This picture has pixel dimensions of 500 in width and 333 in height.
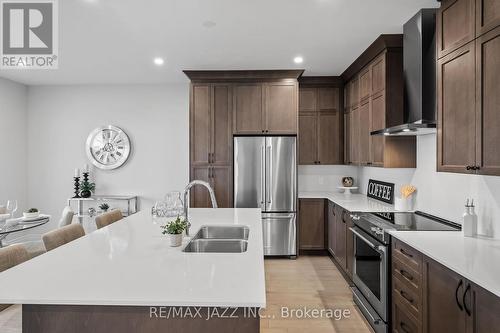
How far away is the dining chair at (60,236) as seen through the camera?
221 cm

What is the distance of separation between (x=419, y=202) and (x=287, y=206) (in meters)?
1.79

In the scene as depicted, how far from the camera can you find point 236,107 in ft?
15.2

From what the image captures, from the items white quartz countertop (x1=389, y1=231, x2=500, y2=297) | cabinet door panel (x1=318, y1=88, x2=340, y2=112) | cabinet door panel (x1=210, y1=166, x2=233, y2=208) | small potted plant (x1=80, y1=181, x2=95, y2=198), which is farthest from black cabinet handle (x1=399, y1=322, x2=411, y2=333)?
small potted plant (x1=80, y1=181, x2=95, y2=198)

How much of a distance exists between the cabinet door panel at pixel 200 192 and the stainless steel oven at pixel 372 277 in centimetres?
225

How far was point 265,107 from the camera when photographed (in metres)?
4.63

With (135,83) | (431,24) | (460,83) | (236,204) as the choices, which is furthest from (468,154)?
(135,83)

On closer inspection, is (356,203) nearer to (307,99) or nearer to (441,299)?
(307,99)

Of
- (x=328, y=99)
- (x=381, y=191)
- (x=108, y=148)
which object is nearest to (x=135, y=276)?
(x=381, y=191)

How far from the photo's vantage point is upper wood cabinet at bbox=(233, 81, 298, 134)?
4.63 meters

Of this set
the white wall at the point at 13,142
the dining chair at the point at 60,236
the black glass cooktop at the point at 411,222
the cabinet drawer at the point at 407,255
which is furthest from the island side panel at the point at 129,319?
the white wall at the point at 13,142

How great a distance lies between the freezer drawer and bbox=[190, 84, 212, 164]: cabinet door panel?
1.30 metres

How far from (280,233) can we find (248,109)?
1.86 meters

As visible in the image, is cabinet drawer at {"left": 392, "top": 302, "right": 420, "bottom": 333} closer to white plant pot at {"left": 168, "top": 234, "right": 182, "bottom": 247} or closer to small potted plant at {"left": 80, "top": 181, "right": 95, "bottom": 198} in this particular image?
white plant pot at {"left": 168, "top": 234, "right": 182, "bottom": 247}

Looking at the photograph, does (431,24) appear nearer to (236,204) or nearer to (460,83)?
(460,83)
